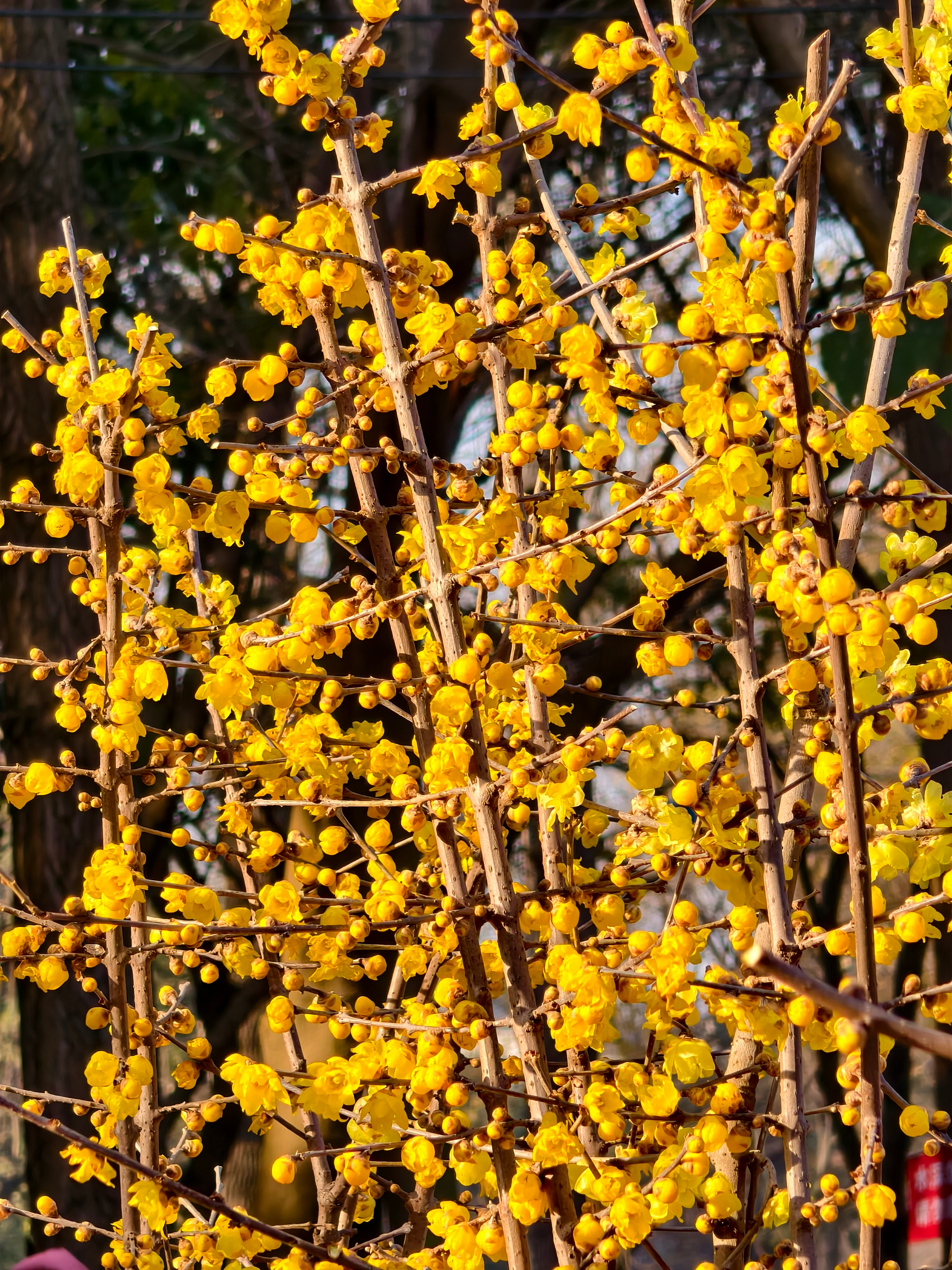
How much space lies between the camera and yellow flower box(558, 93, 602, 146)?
1.13 m

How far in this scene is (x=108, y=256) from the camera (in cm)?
525

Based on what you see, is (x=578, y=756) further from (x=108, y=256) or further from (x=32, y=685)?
(x=108, y=256)

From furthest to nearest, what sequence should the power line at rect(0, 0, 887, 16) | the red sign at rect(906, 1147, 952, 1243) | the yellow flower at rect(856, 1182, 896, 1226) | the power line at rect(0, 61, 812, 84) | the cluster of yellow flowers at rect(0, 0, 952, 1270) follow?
the red sign at rect(906, 1147, 952, 1243)
the power line at rect(0, 61, 812, 84)
the power line at rect(0, 0, 887, 16)
the cluster of yellow flowers at rect(0, 0, 952, 1270)
the yellow flower at rect(856, 1182, 896, 1226)

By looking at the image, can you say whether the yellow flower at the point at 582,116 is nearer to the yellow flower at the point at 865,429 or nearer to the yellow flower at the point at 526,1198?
the yellow flower at the point at 865,429

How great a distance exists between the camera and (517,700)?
1.70 metres

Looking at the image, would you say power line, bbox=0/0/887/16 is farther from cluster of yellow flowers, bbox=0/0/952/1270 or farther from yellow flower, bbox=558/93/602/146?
yellow flower, bbox=558/93/602/146

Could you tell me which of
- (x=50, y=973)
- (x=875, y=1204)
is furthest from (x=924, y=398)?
(x=50, y=973)

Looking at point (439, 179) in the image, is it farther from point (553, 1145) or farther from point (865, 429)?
point (553, 1145)

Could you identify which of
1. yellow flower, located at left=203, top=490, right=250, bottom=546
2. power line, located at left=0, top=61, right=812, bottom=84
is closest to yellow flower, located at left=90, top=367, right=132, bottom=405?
yellow flower, located at left=203, top=490, right=250, bottom=546

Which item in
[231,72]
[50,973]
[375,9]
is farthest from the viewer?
[231,72]

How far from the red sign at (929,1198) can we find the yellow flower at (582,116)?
3351mm

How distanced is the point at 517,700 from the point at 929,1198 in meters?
3.25

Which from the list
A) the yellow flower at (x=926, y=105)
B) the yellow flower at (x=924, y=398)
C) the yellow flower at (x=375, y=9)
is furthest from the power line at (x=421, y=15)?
the yellow flower at (x=924, y=398)

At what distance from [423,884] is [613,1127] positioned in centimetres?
62
